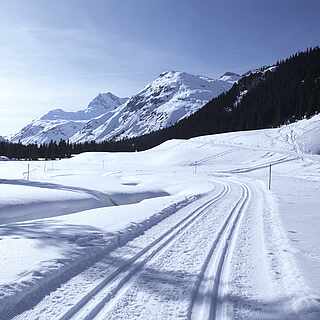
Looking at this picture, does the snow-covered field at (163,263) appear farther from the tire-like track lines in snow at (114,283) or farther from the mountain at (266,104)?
the mountain at (266,104)

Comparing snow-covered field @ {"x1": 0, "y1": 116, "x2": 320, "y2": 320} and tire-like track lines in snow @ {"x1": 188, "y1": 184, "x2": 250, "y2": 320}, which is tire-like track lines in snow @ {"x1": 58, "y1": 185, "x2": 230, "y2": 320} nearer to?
snow-covered field @ {"x1": 0, "y1": 116, "x2": 320, "y2": 320}

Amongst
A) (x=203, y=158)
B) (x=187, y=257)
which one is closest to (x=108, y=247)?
(x=187, y=257)

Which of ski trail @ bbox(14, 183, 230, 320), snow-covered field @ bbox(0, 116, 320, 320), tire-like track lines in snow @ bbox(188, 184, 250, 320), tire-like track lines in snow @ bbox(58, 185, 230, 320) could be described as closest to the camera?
ski trail @ bbox(14, 183, 230, 320)

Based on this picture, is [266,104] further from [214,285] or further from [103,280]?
[103,280]

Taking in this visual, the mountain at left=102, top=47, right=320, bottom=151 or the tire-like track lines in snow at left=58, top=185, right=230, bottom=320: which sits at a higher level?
the mountain at left=102, top=47, right=320, bottom=151

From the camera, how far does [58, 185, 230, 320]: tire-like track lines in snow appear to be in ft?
16.7

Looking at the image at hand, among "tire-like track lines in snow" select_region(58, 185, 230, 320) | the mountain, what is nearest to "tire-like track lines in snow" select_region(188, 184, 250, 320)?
"tire-like track lines in snow" select_region(58, 185, 230, 320)

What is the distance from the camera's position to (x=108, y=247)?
8734mm

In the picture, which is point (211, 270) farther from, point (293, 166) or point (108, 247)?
point (293, 166)

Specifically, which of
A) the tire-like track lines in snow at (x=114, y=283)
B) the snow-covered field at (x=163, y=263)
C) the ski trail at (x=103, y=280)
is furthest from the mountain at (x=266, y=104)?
the tire-like track lines in snow at (x=114, y=283)

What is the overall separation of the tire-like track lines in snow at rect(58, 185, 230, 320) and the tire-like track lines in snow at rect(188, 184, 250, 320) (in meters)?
1.11

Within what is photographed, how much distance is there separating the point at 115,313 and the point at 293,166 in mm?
52627

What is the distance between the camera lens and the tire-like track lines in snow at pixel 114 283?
5.09 metres

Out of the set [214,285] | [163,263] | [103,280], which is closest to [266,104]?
[163,263]
